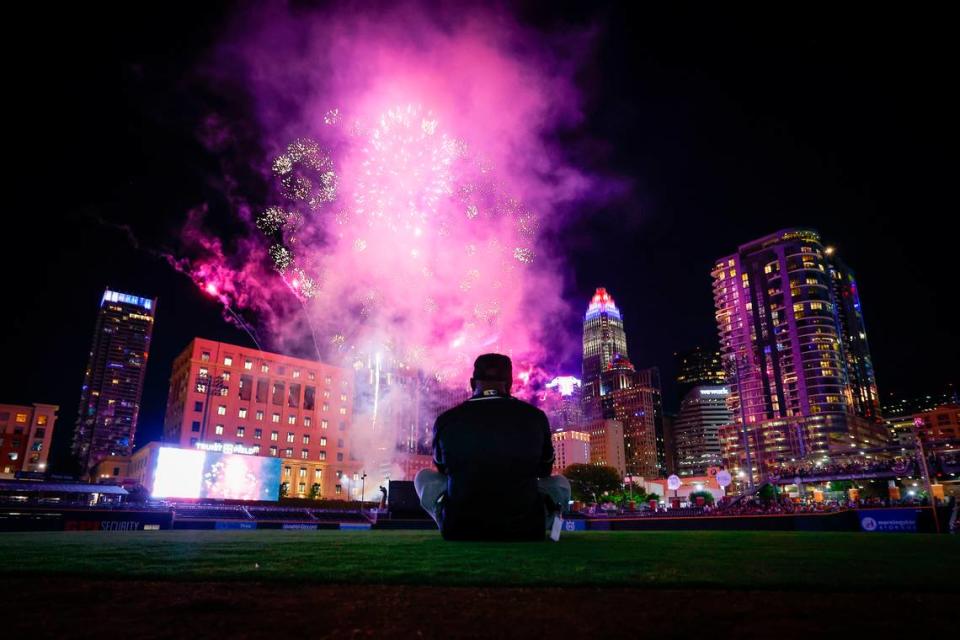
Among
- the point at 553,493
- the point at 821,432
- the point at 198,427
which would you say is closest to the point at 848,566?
the point at 553,493

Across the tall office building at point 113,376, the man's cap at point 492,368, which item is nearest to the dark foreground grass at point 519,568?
the man's cap at point 492,368

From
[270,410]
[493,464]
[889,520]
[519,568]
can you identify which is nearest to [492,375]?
[493,464]

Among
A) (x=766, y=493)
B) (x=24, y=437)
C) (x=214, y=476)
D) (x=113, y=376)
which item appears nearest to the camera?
(x=214, y=476)

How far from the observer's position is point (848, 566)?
19.2 feet

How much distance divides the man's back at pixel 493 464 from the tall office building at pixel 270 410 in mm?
70624

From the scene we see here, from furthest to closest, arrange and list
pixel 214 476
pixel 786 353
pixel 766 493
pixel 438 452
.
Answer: pixel 786 353 → pixel 766 493 → pixel 214 476 → pixel 438 452

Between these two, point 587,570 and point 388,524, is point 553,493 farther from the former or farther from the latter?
point 388,524

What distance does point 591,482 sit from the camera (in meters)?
103

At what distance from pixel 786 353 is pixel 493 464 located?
A: 155 metres

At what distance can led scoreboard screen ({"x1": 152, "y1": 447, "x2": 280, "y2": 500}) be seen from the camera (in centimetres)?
4734

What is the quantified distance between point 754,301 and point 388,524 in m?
144

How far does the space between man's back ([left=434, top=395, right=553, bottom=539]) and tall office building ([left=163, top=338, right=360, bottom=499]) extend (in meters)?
70.6

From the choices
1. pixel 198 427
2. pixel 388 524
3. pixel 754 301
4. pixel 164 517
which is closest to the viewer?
pixel 164 517

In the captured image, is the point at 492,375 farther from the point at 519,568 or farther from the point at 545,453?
the point at 519,568
